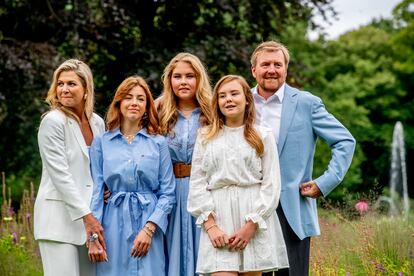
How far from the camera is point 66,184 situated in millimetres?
4430

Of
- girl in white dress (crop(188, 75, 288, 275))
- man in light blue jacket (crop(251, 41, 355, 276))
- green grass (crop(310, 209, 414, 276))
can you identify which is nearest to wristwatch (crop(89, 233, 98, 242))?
girl in white dress (crop(188, 75, 288, 275))

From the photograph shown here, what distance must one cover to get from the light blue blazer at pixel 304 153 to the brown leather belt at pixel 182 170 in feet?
1.96

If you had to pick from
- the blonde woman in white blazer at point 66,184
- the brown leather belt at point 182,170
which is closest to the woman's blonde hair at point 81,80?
the blonde woman in white blazer at point 66,184

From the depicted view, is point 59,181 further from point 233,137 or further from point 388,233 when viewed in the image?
point 388,233

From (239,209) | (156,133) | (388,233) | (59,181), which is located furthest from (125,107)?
(388,233)

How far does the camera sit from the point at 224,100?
171 inches

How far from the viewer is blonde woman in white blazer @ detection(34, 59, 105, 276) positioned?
4.42 metres

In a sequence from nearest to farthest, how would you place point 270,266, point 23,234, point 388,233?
point 270,266 → point 388,233 → point 23,234

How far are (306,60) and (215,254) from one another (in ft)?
83.2

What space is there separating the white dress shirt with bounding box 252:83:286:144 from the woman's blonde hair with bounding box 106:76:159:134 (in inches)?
26.3

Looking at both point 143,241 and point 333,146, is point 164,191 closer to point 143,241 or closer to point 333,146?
point 143,241

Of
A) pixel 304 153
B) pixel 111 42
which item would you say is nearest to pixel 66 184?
pixel 304 153

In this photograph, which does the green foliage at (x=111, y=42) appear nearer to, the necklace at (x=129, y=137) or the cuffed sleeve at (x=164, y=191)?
the necklace at (x=129, y=137)

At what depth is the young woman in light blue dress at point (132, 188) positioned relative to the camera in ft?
14.5
